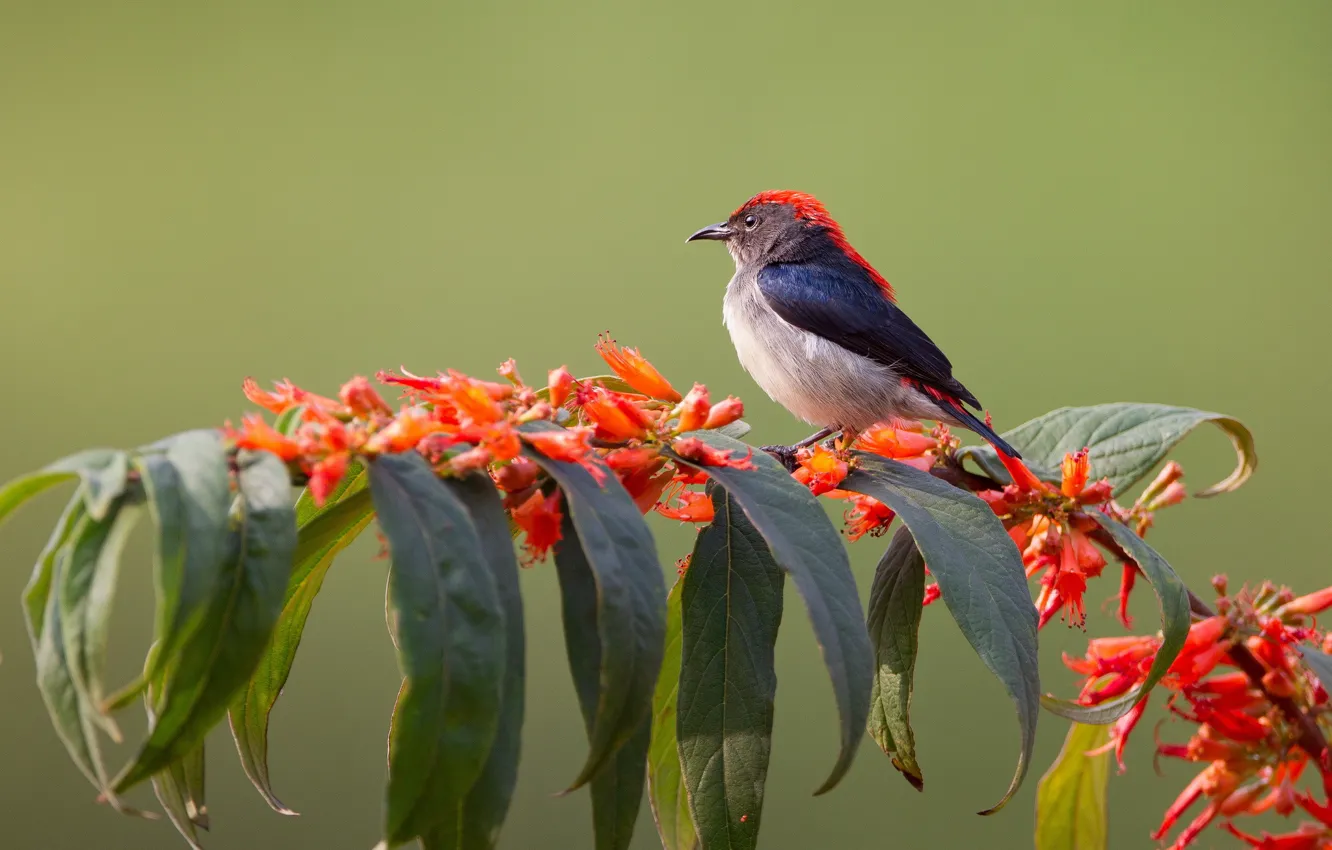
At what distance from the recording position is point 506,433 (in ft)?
3.19

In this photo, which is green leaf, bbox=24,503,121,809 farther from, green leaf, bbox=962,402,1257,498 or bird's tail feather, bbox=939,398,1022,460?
bird's tail feather, bbox=939,398,1022,460

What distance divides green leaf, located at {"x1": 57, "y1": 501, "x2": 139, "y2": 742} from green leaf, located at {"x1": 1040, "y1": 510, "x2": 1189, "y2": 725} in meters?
0.92

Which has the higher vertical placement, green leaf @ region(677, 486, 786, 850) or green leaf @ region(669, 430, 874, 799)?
green leaf @ region(669, 430, 874, 799)

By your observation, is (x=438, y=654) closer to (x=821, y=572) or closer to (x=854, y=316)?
(x=821, y=572)

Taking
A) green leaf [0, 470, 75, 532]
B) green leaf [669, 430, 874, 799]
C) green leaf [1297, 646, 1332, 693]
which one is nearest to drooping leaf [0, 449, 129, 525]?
green leaf [0, 470, 75, 532]

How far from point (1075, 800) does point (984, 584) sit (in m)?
0.64

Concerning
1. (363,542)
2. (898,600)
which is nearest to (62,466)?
(898,600)

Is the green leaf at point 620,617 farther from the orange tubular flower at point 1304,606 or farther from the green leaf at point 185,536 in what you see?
the orange tubular flower at point 1304,606

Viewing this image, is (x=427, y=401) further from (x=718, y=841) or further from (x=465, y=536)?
(x=718, y=841)

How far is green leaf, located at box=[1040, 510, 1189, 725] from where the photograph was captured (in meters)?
1.14

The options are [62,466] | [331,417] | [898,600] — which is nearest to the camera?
[62,466]

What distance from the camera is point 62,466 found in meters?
0.76

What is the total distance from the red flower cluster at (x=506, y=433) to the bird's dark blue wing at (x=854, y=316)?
1.58 meters

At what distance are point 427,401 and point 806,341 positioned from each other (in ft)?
6.77
